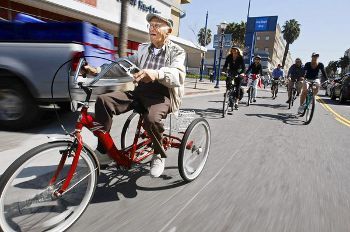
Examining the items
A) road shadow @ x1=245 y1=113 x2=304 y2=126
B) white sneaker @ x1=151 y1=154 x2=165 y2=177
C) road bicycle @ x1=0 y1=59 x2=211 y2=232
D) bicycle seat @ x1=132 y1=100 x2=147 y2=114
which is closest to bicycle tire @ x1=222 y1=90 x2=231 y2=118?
road shadow @ x1=245 y1=113 x2=304 y2=126

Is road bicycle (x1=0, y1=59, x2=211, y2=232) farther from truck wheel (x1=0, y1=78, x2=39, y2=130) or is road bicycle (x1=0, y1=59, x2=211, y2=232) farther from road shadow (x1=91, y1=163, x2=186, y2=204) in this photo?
truck wheel (x1=0, y1=78, x2=39, y2=130)

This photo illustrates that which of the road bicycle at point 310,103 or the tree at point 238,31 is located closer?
the road bicycle at point 310,103

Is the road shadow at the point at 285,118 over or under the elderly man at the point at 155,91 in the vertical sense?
under

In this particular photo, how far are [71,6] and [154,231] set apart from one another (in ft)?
53.8

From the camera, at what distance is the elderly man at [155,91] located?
285cm

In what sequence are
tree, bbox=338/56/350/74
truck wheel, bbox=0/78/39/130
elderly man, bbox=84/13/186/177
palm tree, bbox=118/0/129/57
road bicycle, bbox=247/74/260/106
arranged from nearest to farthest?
elderly man, bbox=84/13/186/177
truck wheel, bbox=0/78/39/130
palm tree, bbox=118/0/129/57
road bicycle, bbox=247/74/260/106
tree, bbox=338/56/350/74

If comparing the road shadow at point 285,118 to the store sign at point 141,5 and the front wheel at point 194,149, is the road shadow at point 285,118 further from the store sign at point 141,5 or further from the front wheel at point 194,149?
the store sign at point 141,5

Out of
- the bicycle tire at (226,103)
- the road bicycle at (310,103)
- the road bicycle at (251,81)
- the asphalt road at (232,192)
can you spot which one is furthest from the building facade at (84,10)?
the asphalt road at (232,192)

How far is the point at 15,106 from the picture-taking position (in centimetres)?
528

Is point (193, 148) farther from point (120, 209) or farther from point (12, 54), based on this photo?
point (12, 54)

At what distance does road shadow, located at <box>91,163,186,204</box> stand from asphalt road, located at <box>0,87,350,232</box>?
0.01 meters

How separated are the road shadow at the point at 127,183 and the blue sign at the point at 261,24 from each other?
39528mm

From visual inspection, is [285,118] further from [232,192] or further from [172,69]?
[172,69]

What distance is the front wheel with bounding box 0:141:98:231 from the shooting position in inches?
85.1
